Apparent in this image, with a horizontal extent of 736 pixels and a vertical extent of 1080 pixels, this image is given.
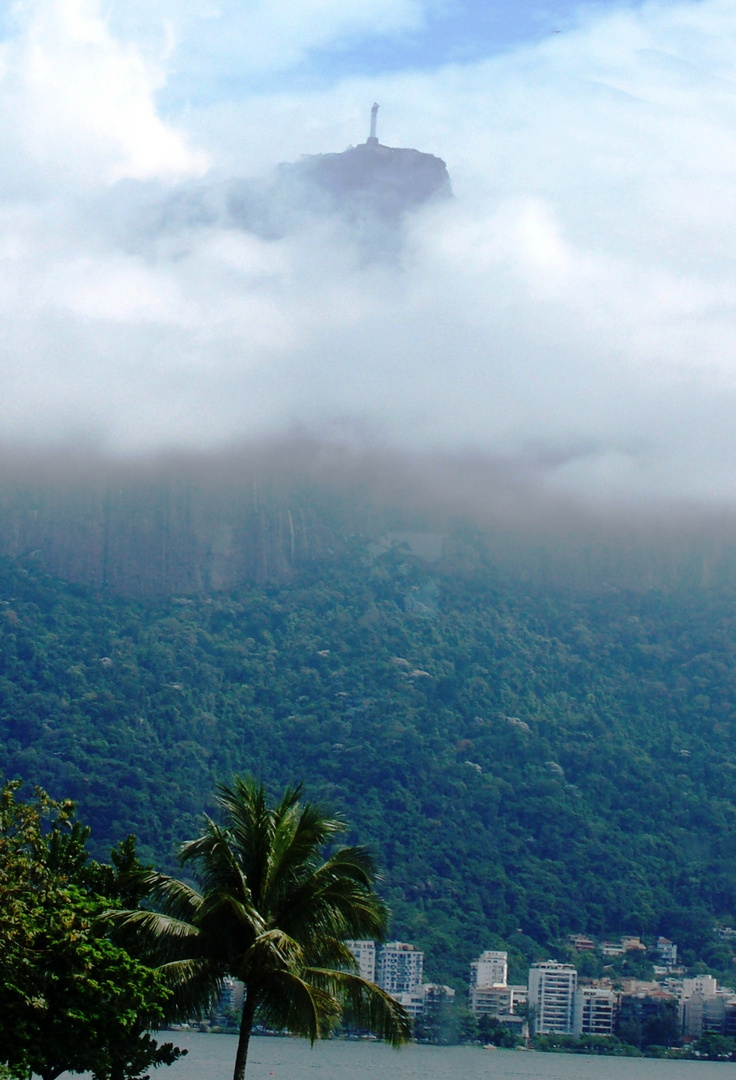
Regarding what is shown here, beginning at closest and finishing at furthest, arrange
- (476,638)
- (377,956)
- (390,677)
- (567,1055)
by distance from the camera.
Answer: (377,956), (567,1055), (390,677), (476,638)

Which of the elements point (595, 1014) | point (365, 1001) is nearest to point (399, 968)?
point (595, 1014)

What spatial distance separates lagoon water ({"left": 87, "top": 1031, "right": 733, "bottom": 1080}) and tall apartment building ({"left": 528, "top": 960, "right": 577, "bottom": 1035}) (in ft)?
8.78

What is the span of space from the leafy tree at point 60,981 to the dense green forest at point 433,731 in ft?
274

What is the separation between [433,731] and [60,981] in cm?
12033

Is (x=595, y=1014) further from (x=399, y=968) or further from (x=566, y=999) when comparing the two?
(x=399, y=968)

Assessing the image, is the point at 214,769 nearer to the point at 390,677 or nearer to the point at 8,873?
the point at 390,677

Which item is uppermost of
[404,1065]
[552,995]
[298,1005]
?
[298,1005]

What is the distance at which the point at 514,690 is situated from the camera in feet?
506

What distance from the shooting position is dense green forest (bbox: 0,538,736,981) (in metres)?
122

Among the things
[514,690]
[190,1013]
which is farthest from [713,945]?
[190,1013]

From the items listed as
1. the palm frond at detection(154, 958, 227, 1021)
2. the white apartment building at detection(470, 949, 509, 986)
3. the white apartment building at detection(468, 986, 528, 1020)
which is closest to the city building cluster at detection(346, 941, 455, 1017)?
the white apartment building at detection(468, 986, 528, 1020)

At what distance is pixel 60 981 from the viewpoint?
82.3 ft

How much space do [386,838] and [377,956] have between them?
1950 cm

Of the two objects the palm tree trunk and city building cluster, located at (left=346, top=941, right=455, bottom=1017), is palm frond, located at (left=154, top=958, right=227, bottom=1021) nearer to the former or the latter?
the palm tree trunk
